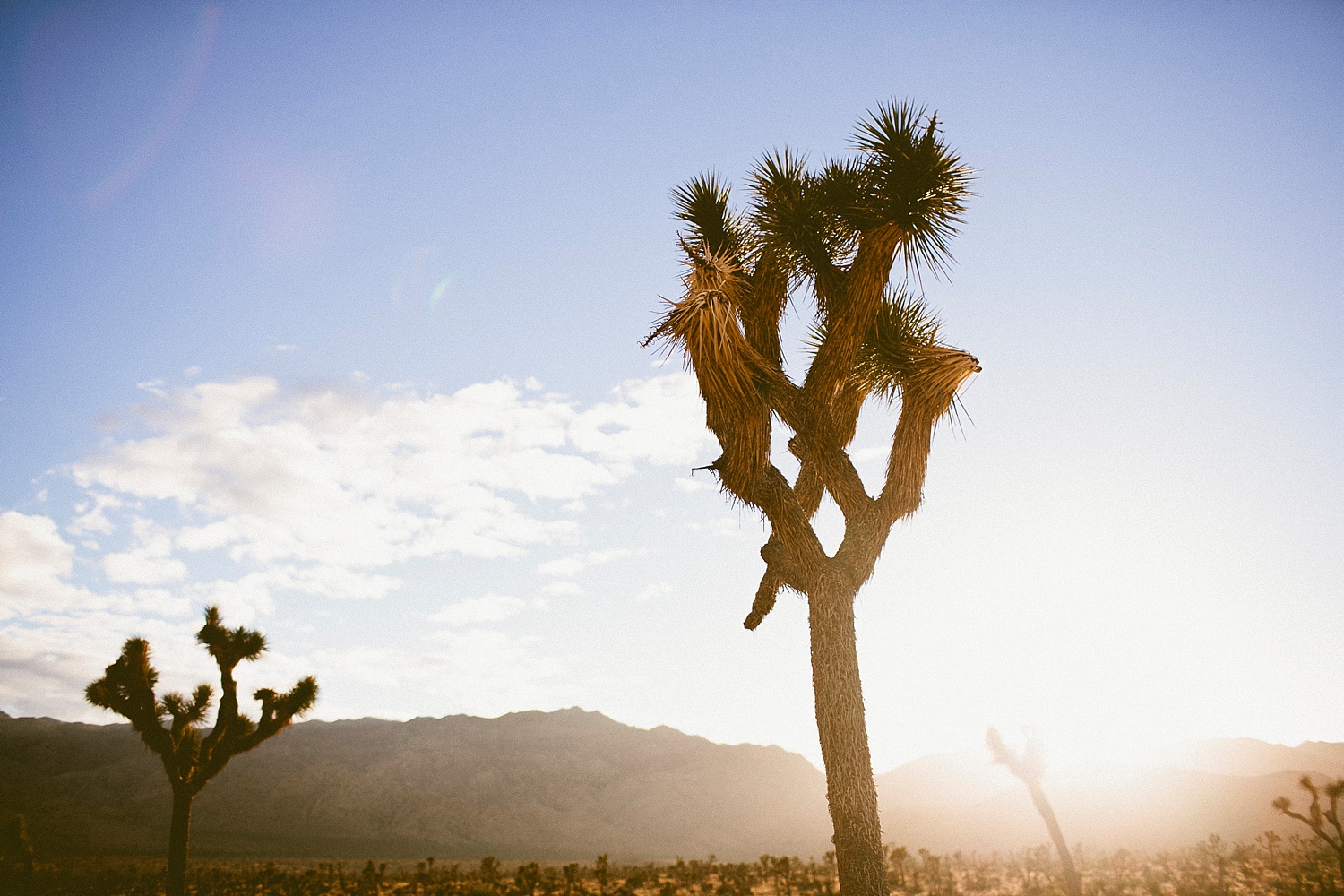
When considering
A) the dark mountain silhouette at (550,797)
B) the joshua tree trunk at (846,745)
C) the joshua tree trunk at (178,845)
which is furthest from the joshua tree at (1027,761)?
the dark mountain silhouette at (550,797)

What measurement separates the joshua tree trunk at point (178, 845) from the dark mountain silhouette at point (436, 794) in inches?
1520

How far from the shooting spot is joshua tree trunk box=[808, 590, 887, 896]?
5.65 metres

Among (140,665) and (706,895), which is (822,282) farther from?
(140,665)

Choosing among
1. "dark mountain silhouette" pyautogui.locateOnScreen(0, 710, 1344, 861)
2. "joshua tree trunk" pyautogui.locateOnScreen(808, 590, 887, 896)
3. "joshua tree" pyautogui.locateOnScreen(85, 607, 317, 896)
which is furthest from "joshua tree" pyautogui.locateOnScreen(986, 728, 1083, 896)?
"dark mountain silhouette" pyautogui.locateOnScreen(0, 710, 1344, 861)

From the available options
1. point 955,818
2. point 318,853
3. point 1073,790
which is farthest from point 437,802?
point 1073,790

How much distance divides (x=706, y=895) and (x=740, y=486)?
13.1 metres

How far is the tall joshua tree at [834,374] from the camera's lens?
6.00 metres

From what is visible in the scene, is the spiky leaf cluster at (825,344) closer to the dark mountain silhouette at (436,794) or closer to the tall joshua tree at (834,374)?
the tall joshua tree at (834,374)

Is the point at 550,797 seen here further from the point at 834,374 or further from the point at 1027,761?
the point at 834,374

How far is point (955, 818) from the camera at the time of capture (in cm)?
6319

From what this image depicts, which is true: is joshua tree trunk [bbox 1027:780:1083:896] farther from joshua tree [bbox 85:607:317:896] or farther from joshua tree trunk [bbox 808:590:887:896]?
joshua tree [bbox 85:607:317:896]

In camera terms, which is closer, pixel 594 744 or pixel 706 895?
pixel 706 895

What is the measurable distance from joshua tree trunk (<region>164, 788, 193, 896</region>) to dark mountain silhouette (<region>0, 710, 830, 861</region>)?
127ft

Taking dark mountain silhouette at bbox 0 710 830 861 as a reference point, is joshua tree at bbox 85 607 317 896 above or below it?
above
